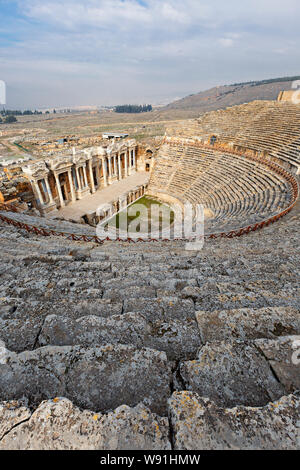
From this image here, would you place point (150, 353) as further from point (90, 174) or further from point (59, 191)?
point (90, 174)

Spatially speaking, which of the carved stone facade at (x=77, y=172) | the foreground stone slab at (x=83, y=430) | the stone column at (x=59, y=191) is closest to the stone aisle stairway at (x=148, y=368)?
the foreground stone slab at (x=83, y=430)

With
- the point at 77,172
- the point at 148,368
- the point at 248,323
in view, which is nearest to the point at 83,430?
the point at 148,368

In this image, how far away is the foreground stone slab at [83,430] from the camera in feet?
5.41

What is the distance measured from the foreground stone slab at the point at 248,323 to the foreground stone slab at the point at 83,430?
4.71 ft

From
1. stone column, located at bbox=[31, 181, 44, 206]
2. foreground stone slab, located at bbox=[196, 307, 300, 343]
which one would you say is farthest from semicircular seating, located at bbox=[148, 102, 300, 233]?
stone column, located at bbox=[31, 181, 44, 206]

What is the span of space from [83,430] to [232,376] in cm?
154

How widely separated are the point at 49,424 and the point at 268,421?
177 cm

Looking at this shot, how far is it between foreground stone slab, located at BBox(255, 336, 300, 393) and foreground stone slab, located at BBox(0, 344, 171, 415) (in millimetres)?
1169

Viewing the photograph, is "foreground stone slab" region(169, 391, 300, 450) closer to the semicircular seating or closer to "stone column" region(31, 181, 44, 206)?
the semicircular seating

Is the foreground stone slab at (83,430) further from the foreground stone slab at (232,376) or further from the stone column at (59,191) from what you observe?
the stone column at (59,191)

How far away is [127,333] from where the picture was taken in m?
3.07

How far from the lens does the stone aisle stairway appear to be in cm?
172
